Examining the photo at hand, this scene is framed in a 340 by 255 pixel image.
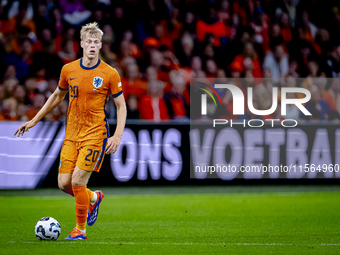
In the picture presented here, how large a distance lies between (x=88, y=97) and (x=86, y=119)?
0.80 ft

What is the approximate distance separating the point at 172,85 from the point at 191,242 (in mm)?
6975

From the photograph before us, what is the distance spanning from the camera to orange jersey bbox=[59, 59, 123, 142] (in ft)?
19.2

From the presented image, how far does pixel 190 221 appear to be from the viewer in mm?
7676

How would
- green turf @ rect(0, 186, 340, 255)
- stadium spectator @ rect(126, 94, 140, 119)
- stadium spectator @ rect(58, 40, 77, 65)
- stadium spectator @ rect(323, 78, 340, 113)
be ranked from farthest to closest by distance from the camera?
stadium spectator @ rect(58, 40, 77, 65) < stadium spectator @ rect(323, 78, 340, 113) < stadium spectator @ rect(126, 94, 140, 119) < green turf @ rect(0, 186, 340, 255)

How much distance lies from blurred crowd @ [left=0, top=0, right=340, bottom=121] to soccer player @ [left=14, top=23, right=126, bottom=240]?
17.2 feet

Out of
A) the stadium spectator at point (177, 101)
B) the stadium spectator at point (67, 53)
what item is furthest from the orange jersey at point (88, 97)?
the stadium spectator at point (67, 53)

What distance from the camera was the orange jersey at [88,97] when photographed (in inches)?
231

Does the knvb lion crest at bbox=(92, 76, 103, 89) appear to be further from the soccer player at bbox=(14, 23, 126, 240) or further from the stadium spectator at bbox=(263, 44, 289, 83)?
the stadium spectator at bbox=(263, 44, 289, 83)

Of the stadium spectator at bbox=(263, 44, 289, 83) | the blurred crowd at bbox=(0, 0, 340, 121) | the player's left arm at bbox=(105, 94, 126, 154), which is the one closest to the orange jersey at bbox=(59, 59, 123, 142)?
the player's left arm at bbox=(105, 94, 126, 154)

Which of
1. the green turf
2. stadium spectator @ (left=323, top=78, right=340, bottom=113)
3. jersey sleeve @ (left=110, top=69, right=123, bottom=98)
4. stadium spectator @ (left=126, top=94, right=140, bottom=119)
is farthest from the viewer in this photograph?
stadium spectator @ (left=323, top=78, right=340, bottom=113)

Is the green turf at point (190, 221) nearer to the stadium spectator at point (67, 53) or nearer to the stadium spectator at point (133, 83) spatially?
the stadium spectator at point (133, 83)

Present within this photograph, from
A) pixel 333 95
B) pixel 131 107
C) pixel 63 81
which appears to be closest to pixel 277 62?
pixel 333 95

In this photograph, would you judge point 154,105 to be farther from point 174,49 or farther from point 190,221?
point 190,221

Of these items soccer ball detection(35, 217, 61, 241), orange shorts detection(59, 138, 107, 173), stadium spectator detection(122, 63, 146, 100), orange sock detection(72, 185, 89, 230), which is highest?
stadium spectator detection(122, 63, 146, 100)
